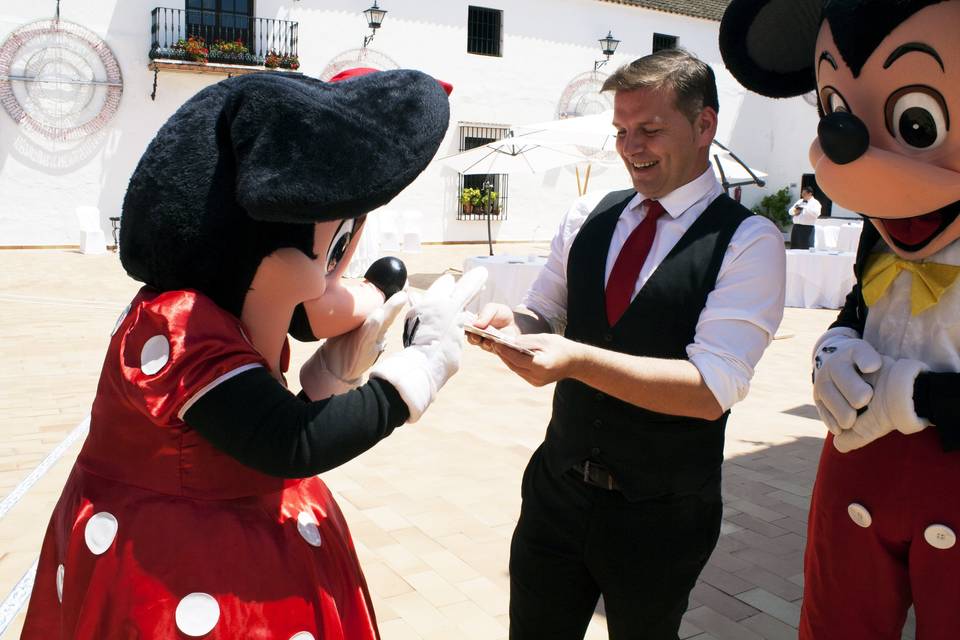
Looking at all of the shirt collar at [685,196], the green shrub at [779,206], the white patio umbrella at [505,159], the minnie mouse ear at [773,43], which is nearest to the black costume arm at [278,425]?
the shirt collar at [685,196]

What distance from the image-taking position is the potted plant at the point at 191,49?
51.1 feet

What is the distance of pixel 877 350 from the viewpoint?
1867 mm

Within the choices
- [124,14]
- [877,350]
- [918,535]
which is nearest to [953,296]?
[877,350]

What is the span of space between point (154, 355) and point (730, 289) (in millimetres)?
1145

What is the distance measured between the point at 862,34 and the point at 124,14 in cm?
1637

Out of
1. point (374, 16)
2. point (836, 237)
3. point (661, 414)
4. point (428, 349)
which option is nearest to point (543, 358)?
point (428, 349)

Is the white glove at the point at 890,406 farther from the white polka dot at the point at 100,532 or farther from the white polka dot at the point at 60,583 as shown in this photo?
the white polka dot at the point at 60,583

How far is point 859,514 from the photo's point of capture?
1.81 meters

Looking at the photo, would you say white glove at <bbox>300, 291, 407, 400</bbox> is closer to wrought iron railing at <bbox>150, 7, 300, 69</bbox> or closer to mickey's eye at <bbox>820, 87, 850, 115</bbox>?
mickey's eye at <bbox>820, 87, 850, 115</bbox>

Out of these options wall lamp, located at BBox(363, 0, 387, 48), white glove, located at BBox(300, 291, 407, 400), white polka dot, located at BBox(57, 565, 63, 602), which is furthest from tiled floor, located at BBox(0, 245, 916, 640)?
wall lamp, located at BBox(363, 0, 387, 48)

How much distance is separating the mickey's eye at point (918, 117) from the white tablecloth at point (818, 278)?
9.90m

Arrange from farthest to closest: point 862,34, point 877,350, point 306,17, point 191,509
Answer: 1. point 306,17
2. point 877,350
3. point 862,34
4. point 191,509

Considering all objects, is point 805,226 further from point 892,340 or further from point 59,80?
point 59,80

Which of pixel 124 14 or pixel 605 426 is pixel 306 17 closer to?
pixel 124 14
